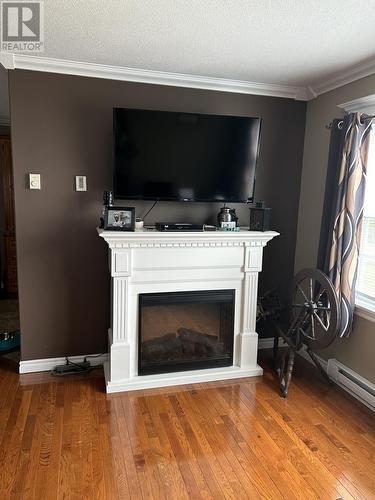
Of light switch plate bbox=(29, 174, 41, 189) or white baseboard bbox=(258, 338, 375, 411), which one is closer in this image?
white baseboard bbox=(258, 338, 375, 411)

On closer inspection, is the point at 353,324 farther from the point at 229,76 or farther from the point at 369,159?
the point at 229,76

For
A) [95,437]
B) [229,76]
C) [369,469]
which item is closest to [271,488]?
[369,469]

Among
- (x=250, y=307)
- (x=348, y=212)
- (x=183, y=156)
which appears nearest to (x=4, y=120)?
(x=183, y=156)

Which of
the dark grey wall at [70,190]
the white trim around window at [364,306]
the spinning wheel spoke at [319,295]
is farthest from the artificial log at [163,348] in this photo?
the white trim around window at [364,306]

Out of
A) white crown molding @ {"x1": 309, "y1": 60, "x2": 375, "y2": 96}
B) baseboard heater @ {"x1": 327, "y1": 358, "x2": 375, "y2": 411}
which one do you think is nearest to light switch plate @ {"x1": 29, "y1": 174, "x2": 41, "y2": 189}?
white crown molding @ {"x1": 309, "y1": 60, "x2": 375, "y2": 96}

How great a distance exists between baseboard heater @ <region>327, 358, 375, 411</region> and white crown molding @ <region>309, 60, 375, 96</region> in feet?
7.06

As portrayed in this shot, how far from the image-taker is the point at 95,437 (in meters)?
2.18

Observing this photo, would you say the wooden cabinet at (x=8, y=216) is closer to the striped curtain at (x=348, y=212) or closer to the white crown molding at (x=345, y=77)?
the white crown molding at (x=345, y=77)

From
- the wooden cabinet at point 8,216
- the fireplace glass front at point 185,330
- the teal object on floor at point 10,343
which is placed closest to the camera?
the fireplace glass front at point 185,330

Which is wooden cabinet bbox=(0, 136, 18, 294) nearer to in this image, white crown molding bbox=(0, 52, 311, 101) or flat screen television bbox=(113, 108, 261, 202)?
white crown molding bbox=(0, 52, 311, 101)

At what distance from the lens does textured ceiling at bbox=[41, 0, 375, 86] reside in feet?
6.06

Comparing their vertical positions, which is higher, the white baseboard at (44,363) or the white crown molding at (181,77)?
the white crown molding at (181,77)

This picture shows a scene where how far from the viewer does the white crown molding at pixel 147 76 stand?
2.60 m

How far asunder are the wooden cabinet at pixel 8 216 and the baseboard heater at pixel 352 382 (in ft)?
12.7
